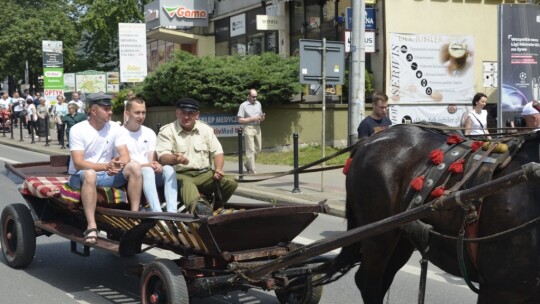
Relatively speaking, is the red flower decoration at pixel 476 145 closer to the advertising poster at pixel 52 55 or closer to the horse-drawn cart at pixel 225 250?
the horse-drawn cart at pixel 225 250

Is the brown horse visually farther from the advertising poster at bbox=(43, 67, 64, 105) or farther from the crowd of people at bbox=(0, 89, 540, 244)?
the advertising poster at bbox=(43, 67, 64, 105)

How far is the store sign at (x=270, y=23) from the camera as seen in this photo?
23672 mm

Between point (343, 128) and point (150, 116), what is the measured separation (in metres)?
6.89

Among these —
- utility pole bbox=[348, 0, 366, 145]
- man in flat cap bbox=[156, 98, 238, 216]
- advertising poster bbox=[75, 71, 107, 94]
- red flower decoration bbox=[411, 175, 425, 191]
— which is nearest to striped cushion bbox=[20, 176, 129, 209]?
man in flat cap bbox=[156, 98, 238, 216]

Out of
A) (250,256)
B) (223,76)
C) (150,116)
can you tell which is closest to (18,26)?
(150,116)

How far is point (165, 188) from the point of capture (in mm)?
6652

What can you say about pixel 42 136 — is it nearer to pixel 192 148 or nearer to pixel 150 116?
pixel 150 116

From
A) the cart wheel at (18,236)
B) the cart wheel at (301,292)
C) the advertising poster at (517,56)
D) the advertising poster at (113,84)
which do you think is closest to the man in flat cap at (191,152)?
the cart wheel at (301,292)

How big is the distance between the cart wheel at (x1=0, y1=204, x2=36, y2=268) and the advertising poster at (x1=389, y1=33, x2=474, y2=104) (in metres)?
14.1

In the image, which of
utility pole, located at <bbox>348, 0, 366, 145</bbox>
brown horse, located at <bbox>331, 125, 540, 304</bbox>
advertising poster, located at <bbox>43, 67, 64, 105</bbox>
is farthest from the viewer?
advertising poster, located at <bbox>43, 67, 64, 105</bbox>

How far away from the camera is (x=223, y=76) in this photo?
64.1 feet

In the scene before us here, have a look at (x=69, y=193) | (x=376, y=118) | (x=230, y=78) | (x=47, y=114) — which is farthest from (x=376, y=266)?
(x=47, y=114)

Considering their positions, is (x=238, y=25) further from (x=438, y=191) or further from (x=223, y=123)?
(x=438, y=191)

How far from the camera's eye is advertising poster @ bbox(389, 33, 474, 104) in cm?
2022
